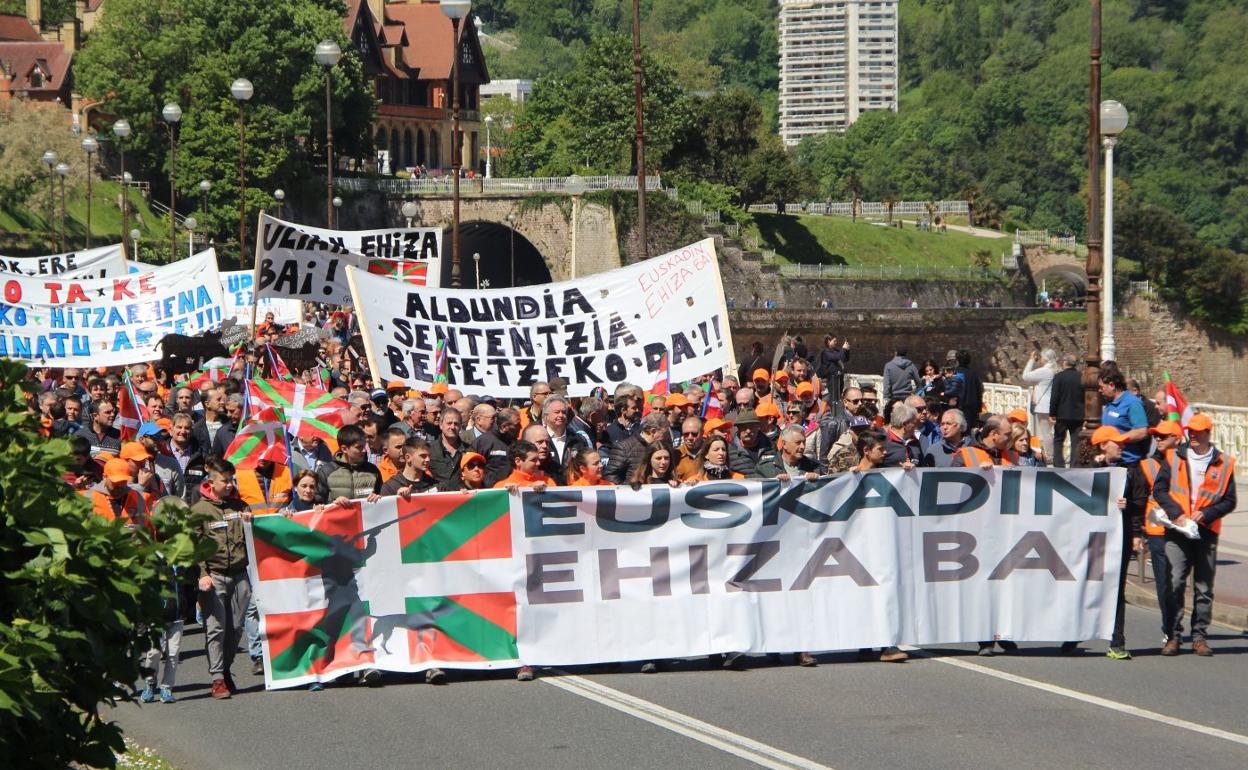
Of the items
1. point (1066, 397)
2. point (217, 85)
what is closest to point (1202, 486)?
point (1066, 397)

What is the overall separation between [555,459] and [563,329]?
480 cm

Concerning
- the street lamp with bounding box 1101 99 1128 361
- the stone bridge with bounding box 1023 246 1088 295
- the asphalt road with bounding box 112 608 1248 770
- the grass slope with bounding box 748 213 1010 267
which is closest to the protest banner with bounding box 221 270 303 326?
the street lamp with bounding box 1101 99 1128 361

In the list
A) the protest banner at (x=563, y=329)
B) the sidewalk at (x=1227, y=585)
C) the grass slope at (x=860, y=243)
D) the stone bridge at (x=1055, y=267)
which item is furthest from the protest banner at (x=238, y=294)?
the stone bridge at (x=1055, y=267)

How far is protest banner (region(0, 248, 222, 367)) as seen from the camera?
23266 mm

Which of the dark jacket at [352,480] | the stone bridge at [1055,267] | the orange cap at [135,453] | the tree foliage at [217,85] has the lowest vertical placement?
the stone bridge at [1055,267]

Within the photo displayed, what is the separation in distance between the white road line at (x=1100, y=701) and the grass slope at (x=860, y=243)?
81304mm

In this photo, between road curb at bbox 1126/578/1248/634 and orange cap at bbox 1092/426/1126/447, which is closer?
orange cap at bbox 1092/426/1126/447

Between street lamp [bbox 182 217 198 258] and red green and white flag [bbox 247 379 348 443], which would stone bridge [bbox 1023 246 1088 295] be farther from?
red green and white flag [bbox 247 379 348 443]

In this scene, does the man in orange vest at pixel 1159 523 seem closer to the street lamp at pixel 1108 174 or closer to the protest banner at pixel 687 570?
the protest banner at pixel 687 570

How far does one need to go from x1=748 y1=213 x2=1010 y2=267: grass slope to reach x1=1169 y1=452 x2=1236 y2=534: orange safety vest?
80698 mm

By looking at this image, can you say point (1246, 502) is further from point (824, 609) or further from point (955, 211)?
point (955, 211)

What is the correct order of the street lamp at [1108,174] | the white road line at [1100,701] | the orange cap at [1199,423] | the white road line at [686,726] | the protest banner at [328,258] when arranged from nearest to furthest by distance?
the white road line at [686,726] < the white road line at [1100,701] < the orange cap at [1199,423] < the street lamp at [1108,174] < the protest banner at [328,258]

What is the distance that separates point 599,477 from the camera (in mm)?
12430

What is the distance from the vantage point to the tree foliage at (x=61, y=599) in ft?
18.7
